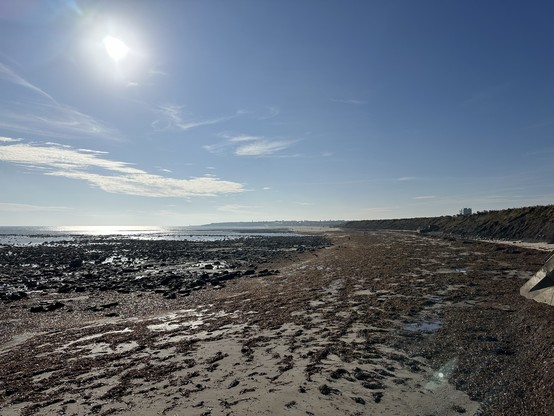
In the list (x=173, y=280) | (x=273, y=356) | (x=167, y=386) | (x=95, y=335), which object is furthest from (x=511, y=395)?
(x=173, y=280)

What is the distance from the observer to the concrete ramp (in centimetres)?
1241

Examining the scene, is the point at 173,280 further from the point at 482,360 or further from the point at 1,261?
the point at 1,261

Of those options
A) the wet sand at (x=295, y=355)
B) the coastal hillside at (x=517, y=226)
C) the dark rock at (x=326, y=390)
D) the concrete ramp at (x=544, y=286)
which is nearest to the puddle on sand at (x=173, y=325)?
the wet sand at (x=295, y=355)

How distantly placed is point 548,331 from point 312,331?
21.5ft

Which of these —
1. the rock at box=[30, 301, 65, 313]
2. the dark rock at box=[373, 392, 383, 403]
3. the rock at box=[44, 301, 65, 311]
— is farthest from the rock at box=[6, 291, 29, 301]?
the dark rock at box=[373, 392, 383, 403]

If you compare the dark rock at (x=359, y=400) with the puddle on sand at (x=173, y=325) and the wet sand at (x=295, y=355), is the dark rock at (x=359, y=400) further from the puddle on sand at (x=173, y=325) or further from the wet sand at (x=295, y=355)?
the puddle on sand at (x=173, y=325)

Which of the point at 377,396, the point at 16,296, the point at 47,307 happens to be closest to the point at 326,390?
the point at 377,396

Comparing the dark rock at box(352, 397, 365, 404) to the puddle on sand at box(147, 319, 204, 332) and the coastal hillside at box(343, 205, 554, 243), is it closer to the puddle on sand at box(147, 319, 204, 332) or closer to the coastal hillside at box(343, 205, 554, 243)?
the puddle on sand at box(147, 319, 204, 332)

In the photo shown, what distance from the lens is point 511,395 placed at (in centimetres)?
659

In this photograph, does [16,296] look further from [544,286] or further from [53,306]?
[544,286]

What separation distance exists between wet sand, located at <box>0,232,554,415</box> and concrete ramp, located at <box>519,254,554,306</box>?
0.50 meters

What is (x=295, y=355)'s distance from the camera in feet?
29.8

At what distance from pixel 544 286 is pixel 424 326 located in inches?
226

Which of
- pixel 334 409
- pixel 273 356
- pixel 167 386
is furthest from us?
pixel 273 356
